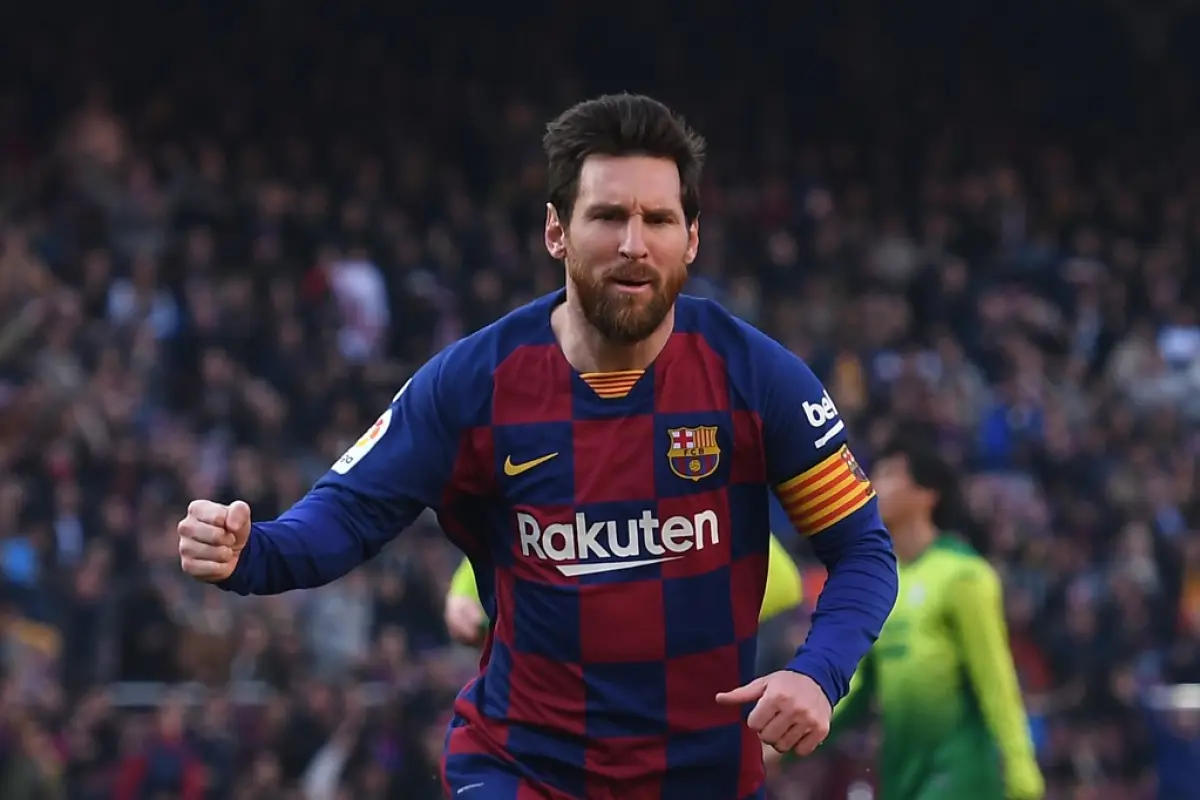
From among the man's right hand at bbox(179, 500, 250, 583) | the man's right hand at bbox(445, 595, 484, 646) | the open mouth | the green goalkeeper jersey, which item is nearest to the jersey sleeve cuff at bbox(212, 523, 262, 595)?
the man's right hand at bbox(179, 500, 250, 583)

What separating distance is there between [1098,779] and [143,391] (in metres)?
6.36

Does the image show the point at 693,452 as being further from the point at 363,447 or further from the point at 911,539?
the point at 911,539

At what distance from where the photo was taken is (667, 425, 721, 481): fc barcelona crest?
4766mm

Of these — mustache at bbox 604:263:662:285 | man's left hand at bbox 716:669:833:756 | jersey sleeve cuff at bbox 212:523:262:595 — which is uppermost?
mustache at bbox 604:263:662:285

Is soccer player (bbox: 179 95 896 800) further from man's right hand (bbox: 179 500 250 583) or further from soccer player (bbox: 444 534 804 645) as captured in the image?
soccer player (bbox: 444 534 804 645)

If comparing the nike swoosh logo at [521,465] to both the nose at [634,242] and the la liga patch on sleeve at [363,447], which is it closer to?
the la liga patch on sleeve at [363,447]

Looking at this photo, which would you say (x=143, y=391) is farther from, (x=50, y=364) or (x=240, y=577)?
(x=240, y=577)

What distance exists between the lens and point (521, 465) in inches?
189

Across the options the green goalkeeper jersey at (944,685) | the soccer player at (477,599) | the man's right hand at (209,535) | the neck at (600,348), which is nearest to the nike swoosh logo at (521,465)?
the neck at (600,348)

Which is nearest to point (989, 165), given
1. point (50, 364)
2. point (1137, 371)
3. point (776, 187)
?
point (776, 187)

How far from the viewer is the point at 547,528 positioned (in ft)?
15.7

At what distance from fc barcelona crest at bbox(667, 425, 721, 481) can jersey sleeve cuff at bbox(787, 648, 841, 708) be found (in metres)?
0.46

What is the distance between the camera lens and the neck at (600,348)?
481 cm

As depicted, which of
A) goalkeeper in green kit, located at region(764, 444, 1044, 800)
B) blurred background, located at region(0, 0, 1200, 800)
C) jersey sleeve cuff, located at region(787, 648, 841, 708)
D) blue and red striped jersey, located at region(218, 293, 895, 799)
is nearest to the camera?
jersey sleeve cuff, located at region(787, 648, 841, 708)
